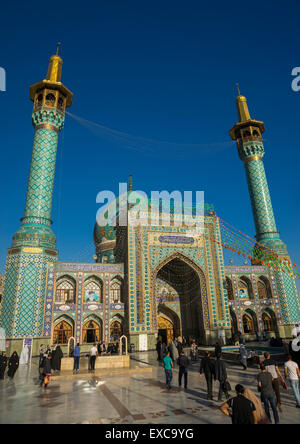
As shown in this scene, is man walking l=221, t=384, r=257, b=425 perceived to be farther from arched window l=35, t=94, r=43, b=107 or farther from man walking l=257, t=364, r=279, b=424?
arched window l=35, t=94, r=43, b=107

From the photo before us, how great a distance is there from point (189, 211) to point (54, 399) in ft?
65.0

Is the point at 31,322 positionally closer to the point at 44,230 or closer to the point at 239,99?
the point at 44,230

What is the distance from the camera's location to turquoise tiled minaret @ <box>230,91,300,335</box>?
24984 millimetres

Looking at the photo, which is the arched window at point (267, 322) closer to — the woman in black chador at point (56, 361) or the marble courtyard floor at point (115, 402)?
the marble courtyard floor at point (115, 402)

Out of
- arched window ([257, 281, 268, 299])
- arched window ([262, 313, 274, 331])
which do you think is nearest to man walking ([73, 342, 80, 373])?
arched window ([262, 313, 274, 331])

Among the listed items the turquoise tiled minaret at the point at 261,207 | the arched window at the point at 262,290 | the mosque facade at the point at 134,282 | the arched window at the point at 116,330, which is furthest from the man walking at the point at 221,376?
the arched window at the point at 262,290

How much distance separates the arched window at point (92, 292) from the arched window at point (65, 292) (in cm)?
97

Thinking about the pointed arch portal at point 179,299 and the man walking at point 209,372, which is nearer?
the man walking at point 209,372

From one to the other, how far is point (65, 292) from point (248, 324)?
50.9 ft

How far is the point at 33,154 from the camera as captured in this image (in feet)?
75.8

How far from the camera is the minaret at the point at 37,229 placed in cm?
1844

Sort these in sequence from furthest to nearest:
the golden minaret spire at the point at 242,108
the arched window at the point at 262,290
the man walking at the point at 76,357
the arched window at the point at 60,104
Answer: the golden minaret spire at the point at 242,108 → the arched window at the point at 262,290 → the arched window at the point at 60,104 → the man walking at the point at 76,357

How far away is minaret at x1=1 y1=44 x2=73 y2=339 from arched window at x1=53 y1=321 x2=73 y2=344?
1947 millimetres
